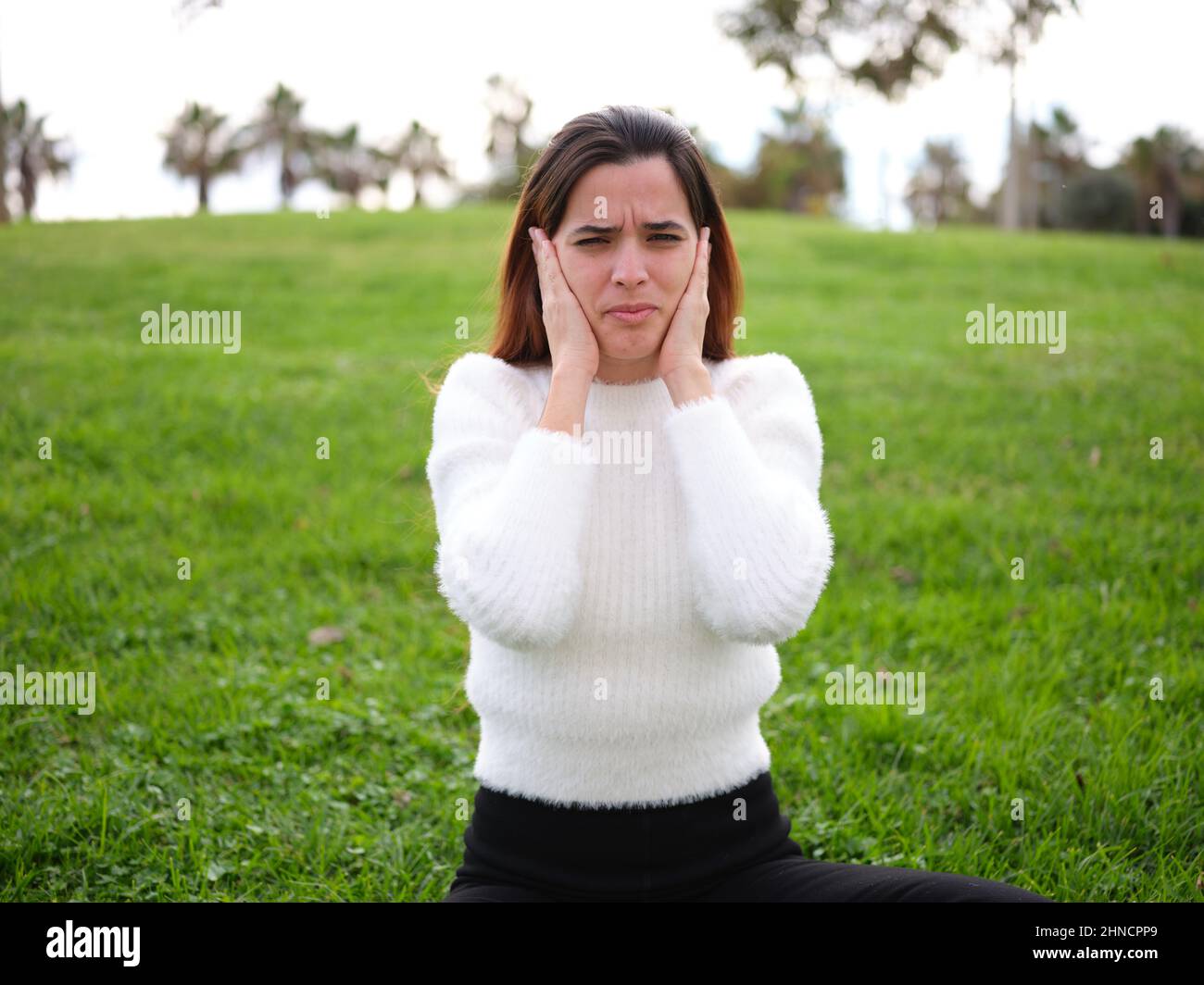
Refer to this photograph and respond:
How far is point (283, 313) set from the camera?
1232 centimetres

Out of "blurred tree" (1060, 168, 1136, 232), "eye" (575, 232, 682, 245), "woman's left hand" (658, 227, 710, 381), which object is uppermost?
"blurred tree" (1060, 168, 1136, 232)

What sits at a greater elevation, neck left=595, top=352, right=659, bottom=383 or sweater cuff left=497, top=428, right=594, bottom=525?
neck left=595, top=352, right=659, bottom=383

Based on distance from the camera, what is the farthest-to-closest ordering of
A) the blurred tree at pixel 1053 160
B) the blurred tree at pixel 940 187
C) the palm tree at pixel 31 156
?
the blurred tree at pixel 940 187, the blurred tree at pixel 1053 160, the palm tree at pixel 31 156

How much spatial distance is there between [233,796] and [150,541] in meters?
2.59

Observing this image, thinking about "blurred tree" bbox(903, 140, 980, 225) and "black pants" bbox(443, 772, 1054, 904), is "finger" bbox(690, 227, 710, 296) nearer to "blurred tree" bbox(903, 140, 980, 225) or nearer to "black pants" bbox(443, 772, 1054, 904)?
"black pants" bbox(443, 772, 1054, 904)

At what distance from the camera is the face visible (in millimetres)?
2555

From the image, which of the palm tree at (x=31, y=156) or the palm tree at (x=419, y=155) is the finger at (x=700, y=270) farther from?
the palm tree at (x=419, y=155)

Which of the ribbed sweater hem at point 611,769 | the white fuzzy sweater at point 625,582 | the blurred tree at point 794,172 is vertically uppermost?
the blurred tree at point 794,172

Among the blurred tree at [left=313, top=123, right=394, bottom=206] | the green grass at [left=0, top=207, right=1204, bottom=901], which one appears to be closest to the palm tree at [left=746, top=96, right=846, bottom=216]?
the blurred tree at [left=313, top=123, right=394, bottom=206]

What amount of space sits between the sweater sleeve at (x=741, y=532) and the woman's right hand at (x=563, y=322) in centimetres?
28

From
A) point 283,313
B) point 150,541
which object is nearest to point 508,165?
point 283,313

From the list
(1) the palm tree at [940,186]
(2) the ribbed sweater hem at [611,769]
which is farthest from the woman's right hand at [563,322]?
(1) the palm tree at [940,186]

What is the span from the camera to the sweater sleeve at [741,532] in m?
2.34

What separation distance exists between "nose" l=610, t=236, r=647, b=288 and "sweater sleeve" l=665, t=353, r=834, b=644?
35 centimetres
